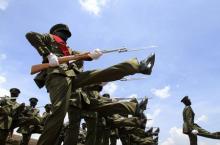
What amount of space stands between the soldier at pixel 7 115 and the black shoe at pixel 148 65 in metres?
7.74

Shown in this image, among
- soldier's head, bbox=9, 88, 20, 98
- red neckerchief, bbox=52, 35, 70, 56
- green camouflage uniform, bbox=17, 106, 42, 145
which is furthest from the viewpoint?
soldier's head, bbox=9, 88, 20, 98

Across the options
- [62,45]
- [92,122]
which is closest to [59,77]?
[62,45]

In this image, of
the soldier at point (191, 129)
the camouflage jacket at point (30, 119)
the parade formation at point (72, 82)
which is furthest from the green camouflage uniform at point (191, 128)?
the camouflage jacket at point (30, 119)

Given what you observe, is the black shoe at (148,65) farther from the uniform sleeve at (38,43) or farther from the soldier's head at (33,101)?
the soldier's head at (33,101)

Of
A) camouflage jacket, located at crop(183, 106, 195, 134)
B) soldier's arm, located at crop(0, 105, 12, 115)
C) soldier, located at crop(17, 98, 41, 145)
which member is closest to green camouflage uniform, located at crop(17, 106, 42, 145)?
soldier, located at crop(17, 98, 41, 145)

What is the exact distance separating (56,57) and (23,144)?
32.5 feet

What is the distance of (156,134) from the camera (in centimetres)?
2119

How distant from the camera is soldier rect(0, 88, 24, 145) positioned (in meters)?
12.7

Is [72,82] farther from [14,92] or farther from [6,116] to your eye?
[14,92]

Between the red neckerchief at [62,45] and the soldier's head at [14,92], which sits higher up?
the soldier's head at [14,92]

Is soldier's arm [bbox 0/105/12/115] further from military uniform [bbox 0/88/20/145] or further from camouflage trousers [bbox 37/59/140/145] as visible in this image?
camouflage trousers [bbox 37/59/140/145]

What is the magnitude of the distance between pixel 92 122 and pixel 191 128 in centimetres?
638

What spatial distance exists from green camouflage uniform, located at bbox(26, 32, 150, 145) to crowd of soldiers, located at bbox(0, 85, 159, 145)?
111cm

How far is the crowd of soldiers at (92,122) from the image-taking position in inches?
344
